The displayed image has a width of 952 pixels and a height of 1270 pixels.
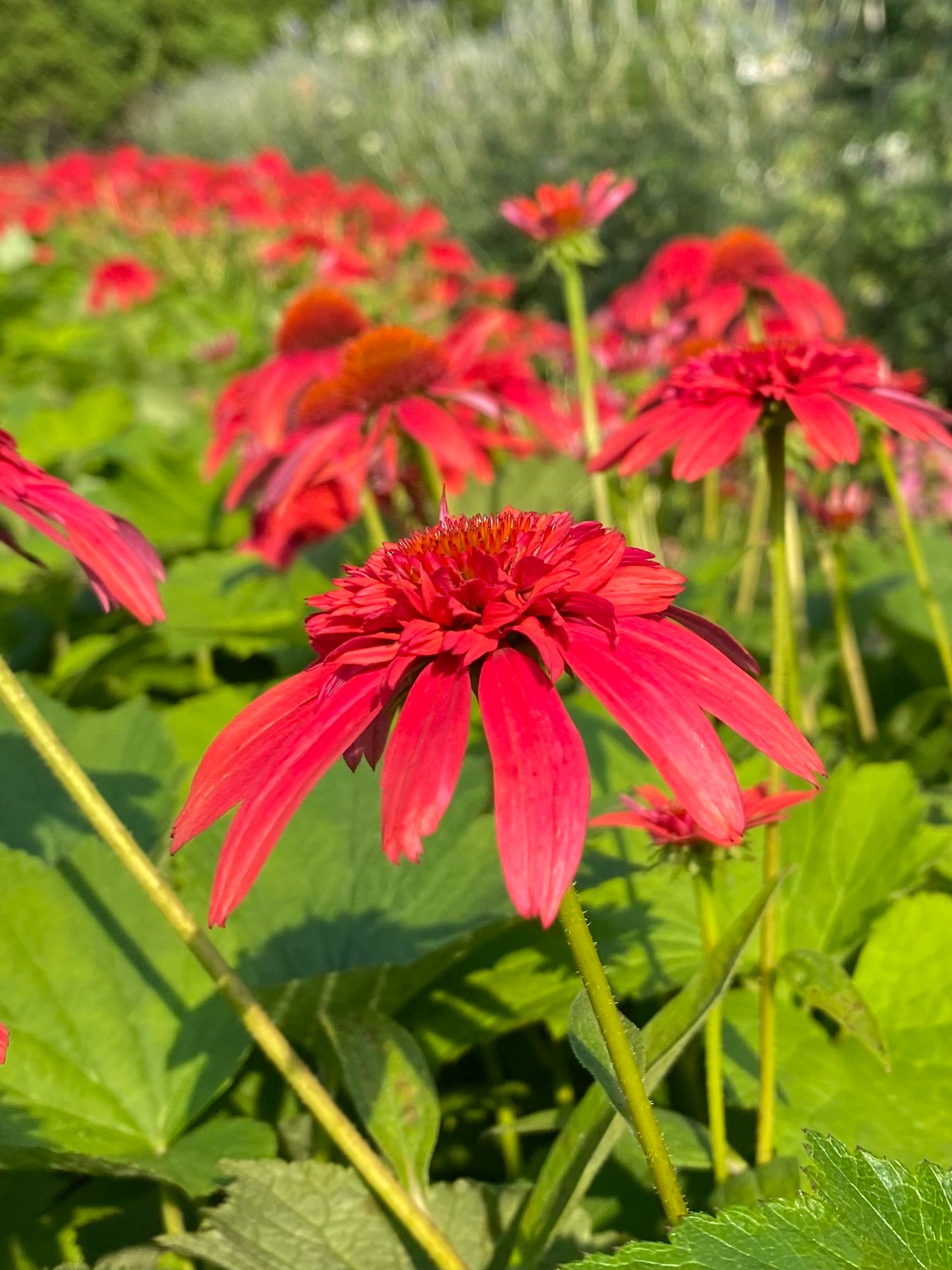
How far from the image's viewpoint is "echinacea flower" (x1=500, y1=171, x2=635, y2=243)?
57.9 inches

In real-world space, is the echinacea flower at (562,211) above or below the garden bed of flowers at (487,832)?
above

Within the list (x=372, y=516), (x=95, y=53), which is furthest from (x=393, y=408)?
(x=95, y=53)

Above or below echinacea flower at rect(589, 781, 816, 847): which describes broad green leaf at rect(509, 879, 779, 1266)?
below

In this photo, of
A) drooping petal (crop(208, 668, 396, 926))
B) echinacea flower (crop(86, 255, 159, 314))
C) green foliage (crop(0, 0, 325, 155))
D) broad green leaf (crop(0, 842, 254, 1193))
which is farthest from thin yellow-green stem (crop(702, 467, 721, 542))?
green foliage (crop(0, 0, 325, 155))

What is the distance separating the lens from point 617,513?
152cm

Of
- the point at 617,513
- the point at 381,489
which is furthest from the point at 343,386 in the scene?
the point at 617,513

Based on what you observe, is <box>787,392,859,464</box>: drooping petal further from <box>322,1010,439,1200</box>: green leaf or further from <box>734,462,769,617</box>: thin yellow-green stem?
<box>734,462,769,617</box>: thin yellow-green stem

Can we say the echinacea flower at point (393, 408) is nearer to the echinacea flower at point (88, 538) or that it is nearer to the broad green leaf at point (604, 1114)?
the echinacea flower at point (88, 538)

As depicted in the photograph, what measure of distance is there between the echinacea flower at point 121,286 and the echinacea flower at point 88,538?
10.8 feet

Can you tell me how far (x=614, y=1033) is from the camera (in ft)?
1.76

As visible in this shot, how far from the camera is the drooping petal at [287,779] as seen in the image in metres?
0.51

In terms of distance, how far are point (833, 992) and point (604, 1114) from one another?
170mm

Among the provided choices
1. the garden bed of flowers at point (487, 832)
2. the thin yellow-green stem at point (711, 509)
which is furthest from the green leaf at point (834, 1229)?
the thin yellow-green stem at point (711, 509)

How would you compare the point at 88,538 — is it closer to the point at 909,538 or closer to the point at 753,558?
the point at 909,538
